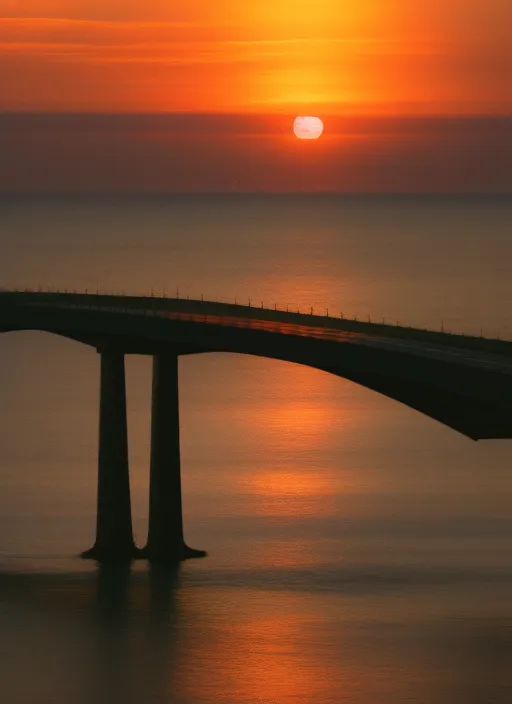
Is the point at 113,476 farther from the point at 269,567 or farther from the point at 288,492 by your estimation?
the point at 288,492

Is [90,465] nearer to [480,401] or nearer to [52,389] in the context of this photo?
[52,389]

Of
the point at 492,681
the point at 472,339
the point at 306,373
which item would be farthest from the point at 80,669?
the point at 306,373

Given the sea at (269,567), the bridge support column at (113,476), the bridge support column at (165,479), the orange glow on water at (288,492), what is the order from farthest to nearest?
A: the orange glow on water at (288,492) < the bridge support column at (113,476) < the bridge support column at (165,479) < the sea at (269,567)

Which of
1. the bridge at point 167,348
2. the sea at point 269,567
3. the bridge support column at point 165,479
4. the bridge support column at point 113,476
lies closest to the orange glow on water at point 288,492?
the sea at point 269,567

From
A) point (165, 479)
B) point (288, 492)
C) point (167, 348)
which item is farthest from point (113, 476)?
point (288, 492)

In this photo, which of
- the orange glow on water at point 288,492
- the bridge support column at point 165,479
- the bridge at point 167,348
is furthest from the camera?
the orange glow on water at point 288,492

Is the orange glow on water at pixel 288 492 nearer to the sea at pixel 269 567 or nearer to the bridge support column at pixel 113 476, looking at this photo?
the sea at pixel 269 567
